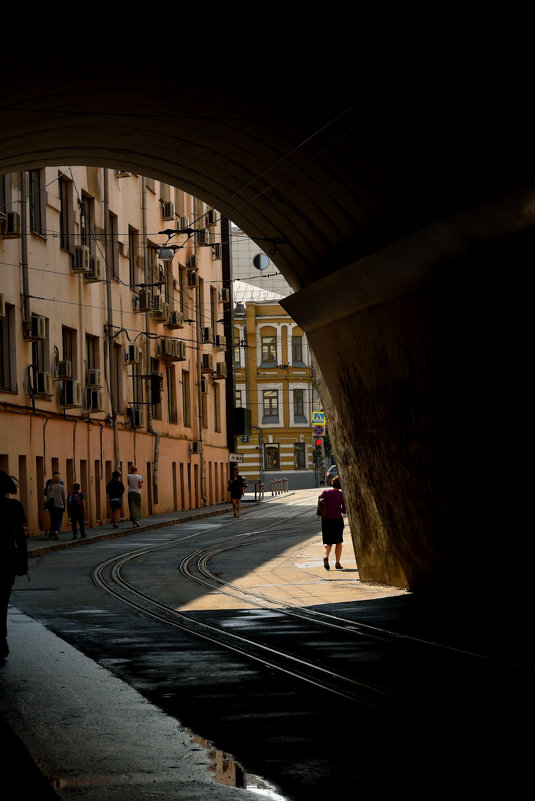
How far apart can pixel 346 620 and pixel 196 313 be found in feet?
132

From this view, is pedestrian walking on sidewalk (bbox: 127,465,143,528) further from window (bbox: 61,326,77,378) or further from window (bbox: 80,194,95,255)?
window (bbox: 80,194,95,255)

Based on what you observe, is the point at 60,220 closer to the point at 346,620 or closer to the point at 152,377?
the point at 152,377

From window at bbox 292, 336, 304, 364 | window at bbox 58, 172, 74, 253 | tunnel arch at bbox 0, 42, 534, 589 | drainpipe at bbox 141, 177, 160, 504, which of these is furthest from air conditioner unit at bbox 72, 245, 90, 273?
window at bbox 292, 336, 304, 364

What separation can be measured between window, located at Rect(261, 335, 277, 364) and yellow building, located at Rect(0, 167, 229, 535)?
22670mm

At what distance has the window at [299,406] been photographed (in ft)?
257

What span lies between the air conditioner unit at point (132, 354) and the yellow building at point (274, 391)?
3777 centimetres

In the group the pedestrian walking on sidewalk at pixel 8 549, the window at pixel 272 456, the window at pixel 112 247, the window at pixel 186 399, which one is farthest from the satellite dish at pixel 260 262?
the pedestrian walking on sidewalk at pixel 8 549

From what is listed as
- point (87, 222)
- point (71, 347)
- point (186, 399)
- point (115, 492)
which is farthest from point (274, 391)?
point (115, 492)

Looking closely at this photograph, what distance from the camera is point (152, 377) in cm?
4166

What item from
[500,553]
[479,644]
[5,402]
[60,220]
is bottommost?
[479,644]

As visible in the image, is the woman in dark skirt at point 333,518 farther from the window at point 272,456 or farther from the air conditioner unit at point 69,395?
the window at point 272,456

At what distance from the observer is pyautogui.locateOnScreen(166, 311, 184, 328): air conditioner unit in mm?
45500

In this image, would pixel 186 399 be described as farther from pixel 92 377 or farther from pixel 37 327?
pixel 37 327

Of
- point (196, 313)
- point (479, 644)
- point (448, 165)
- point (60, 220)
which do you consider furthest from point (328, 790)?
Answer: point (196, 313)
